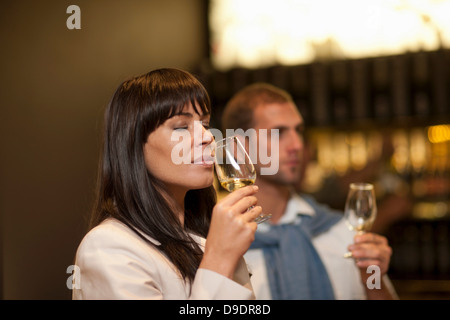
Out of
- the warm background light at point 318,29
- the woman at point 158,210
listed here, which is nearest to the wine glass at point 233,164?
the woman at point 158,210

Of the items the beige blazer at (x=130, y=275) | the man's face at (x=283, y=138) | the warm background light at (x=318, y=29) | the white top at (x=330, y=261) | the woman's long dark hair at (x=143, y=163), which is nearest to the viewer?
the beige blazer at (x=130, y=275)

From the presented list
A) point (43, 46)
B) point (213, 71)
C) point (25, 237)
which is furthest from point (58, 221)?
point (213, 71)

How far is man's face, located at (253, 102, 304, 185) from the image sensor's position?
214 centimetres

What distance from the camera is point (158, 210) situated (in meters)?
1.25

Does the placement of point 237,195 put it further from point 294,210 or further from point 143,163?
point 294,210

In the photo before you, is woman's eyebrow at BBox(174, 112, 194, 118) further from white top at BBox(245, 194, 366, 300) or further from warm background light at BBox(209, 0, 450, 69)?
warm background light at BBox(209, 0, 450, 69)

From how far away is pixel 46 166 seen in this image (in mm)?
2020

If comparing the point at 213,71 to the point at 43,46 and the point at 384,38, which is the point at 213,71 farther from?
the point at 43,46

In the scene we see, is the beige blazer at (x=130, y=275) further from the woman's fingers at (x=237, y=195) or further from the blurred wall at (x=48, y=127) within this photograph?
the blurred wall at (x=48, y=127)

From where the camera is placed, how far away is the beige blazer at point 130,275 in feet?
3.50

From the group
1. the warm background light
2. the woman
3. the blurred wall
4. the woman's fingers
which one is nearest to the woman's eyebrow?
the woman

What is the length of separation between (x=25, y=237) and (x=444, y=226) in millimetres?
2504

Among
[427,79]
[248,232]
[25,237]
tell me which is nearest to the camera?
[248,232]

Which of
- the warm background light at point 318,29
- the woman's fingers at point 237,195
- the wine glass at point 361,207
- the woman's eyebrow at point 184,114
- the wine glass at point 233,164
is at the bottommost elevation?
the wine glass at point 361,207
